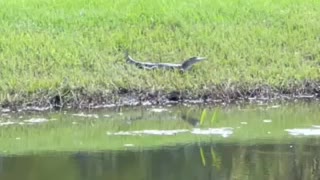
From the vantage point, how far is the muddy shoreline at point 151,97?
1205cm

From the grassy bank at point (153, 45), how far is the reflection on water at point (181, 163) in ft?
9.92

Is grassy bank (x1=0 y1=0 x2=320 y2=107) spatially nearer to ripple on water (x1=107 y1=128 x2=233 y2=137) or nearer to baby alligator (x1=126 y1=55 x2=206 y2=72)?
baby alligator (x1=126 y1=55 x2=206 y2=72)

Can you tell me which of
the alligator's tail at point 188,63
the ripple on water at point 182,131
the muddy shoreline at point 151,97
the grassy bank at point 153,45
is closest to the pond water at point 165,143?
the ripple on water at point 182,131

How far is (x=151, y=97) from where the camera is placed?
12.5 meters

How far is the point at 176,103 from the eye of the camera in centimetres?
1247

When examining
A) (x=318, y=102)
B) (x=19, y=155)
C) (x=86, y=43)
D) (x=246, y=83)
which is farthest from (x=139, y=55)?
(x=19, y=155)

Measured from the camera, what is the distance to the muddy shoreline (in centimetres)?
1205

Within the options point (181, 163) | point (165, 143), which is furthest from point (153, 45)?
point (181, 163)

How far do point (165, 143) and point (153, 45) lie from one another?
4.07 metres

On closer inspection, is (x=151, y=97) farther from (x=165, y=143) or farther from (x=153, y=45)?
(x=165, y=143)

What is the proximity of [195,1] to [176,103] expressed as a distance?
3.38m

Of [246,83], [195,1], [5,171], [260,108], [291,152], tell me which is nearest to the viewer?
[5,171]

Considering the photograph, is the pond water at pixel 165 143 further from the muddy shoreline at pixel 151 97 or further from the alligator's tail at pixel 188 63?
the alligator's tail at pixel 188 63

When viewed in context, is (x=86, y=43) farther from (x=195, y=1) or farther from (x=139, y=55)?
(x=195, y=1)
